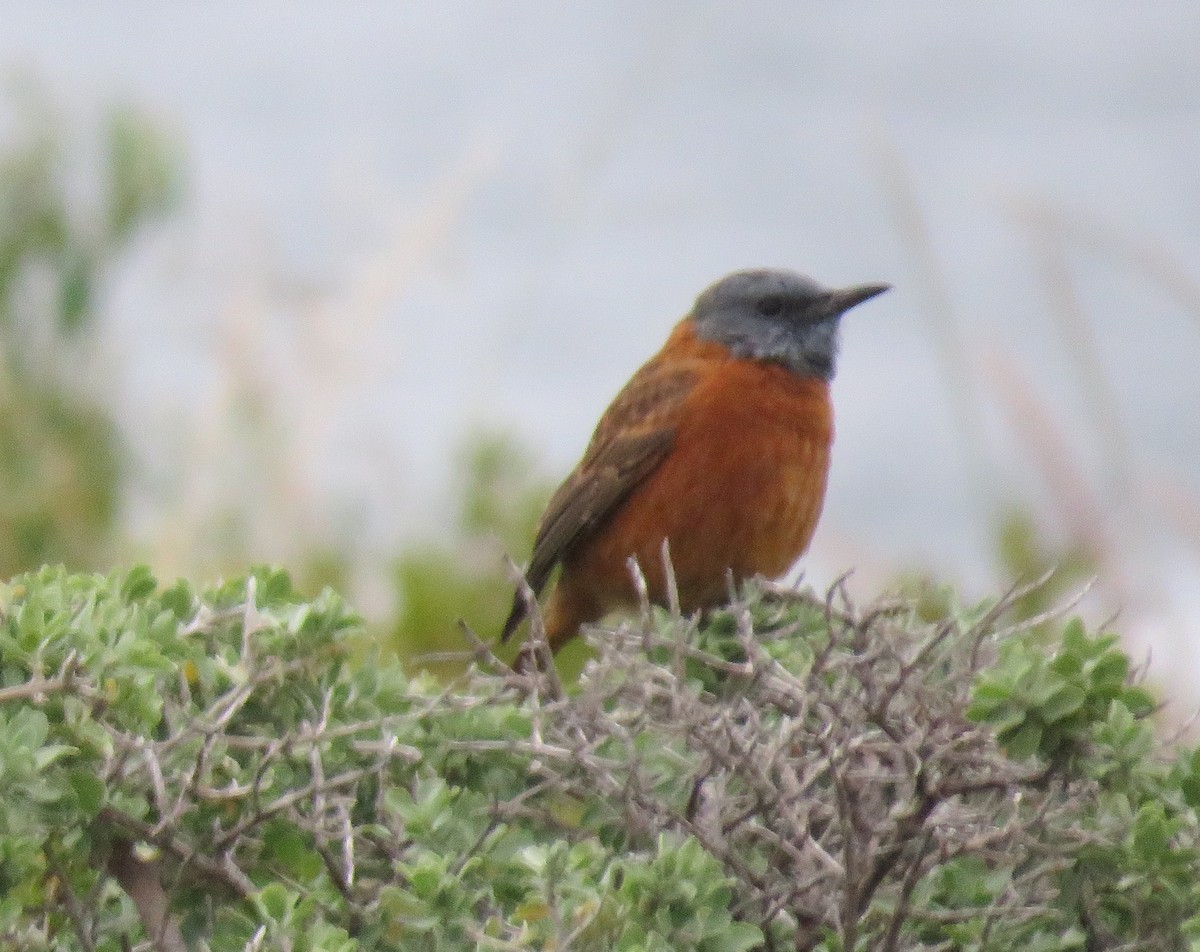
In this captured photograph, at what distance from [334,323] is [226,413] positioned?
0.52 m

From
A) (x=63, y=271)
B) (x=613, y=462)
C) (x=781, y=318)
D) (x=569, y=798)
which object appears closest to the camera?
(x=569, y=798)

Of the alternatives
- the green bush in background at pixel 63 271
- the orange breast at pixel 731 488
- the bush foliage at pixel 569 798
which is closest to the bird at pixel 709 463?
the orange breast at pixel 731 488

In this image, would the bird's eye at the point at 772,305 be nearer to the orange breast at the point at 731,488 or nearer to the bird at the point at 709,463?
the bird at the point at 709,463

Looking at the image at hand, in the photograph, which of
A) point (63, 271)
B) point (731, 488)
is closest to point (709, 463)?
point (731, 488)

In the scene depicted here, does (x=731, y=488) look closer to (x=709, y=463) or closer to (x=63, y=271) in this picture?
(x=709, y=463)

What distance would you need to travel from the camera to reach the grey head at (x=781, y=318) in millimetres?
4832

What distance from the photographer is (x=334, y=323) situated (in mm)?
6727

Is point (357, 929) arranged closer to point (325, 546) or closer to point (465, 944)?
point (465, 944)

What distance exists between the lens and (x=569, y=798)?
263cm

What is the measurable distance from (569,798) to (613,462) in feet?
7.09

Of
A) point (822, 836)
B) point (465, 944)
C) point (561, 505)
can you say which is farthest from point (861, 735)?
point (561, 505)

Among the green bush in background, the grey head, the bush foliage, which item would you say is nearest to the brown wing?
the grey head

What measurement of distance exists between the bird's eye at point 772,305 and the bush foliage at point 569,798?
2341mm

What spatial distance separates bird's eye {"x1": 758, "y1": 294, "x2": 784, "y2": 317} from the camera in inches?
194
